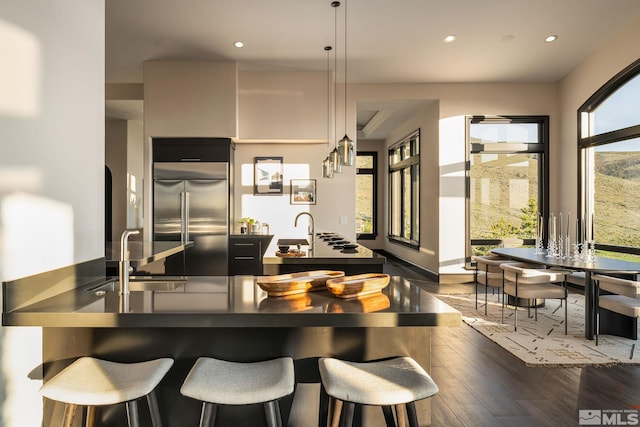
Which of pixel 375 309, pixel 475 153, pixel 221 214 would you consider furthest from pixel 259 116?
pixel 375 309

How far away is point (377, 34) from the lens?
17.3ft

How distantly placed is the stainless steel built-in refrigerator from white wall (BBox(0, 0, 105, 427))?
400cm

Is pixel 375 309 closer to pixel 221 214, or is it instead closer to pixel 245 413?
pixel 245 413

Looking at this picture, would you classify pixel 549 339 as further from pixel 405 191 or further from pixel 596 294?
pixel 405 191

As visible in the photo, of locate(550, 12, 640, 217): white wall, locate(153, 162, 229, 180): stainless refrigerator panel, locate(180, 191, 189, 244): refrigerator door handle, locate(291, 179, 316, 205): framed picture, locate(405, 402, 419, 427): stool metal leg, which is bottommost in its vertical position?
locate(405, 402, 419, 427): stool metal leg

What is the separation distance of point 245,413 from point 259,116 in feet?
17.4

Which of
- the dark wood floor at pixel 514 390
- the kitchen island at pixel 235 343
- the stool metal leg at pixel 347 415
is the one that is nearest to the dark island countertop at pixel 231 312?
the kitchen island at pixel 235 343

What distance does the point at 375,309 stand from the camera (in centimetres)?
162

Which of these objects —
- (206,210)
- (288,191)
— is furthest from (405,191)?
(206,210)

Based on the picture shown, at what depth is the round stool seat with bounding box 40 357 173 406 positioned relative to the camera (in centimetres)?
142

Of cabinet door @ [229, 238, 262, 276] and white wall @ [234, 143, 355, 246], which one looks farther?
white wall @ [234, 143, 355, 246]

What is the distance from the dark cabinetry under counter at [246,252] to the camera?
20.3ft

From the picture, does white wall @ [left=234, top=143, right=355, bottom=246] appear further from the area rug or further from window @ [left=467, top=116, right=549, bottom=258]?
the area rug

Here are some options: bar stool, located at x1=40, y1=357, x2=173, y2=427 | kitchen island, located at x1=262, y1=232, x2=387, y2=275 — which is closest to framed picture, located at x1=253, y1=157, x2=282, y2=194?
kitchen island, located at x1=262, y1=232, x2=387, y2=275
